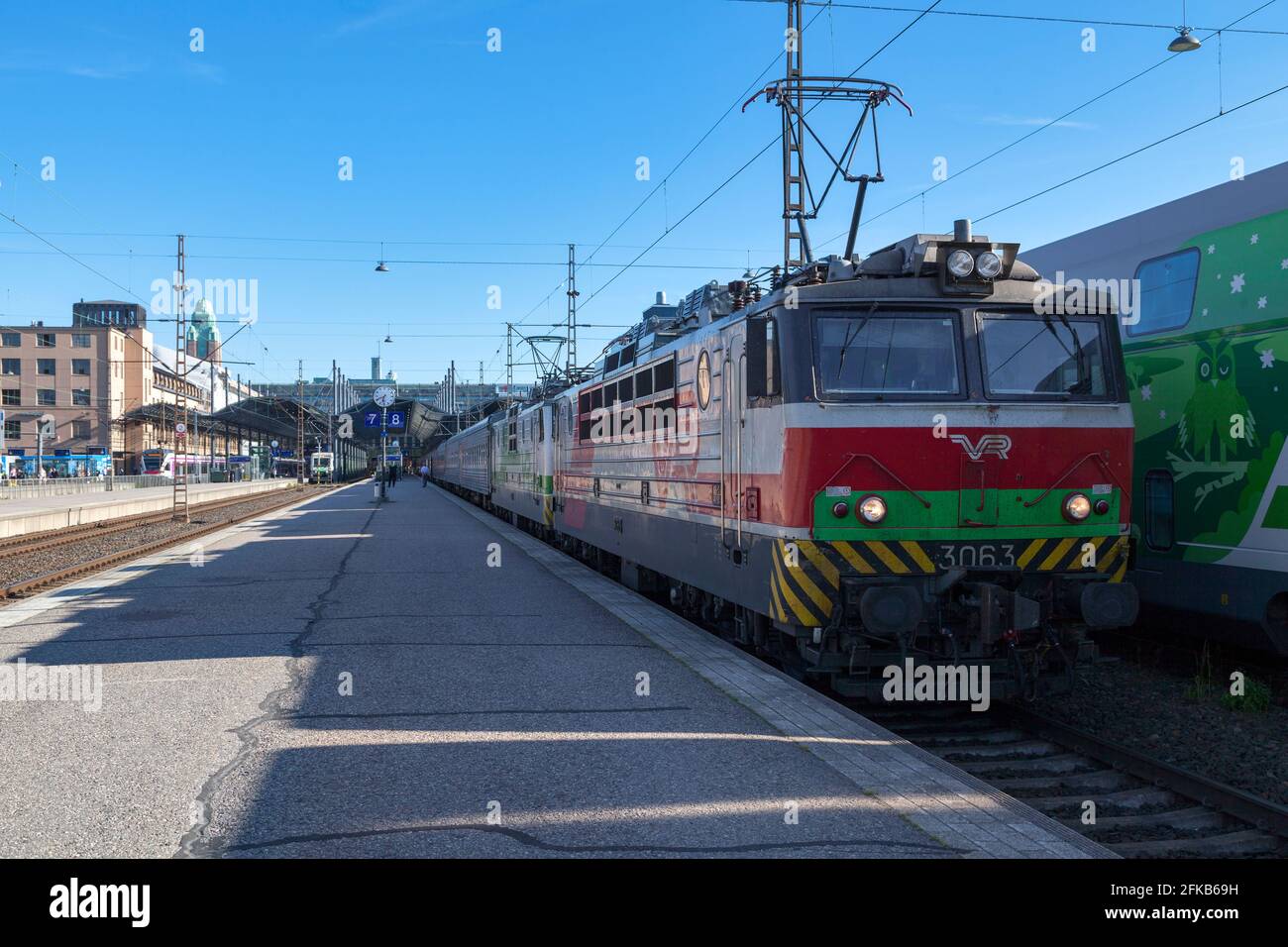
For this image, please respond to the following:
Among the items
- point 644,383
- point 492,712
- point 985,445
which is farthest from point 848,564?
point 644,383

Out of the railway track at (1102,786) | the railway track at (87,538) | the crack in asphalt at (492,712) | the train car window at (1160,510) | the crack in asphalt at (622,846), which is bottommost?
the railway track at (1102,786)

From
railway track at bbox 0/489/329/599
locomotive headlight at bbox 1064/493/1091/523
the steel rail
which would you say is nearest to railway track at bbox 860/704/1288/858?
the steel rail

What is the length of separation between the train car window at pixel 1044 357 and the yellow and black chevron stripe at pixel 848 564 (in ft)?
3.49

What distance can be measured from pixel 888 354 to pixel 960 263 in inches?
31.4

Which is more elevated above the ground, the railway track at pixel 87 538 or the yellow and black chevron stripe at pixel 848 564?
the yellow and black chevron stripe at pixel 848 564

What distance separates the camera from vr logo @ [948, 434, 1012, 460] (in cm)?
715

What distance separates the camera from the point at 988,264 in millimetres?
7355

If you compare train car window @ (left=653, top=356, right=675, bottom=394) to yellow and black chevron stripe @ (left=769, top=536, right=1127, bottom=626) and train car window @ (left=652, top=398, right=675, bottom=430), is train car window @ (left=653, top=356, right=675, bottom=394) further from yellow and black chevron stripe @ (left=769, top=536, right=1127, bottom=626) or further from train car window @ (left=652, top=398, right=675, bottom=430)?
yellow and black chevron stripe @ (left=769, top=536, right=1127, bottom=626)

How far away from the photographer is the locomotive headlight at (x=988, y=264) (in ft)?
24.1

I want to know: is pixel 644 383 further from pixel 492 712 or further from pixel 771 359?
pixel 492 712

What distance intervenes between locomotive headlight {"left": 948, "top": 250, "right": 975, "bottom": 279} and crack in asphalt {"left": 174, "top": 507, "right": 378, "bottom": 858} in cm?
543

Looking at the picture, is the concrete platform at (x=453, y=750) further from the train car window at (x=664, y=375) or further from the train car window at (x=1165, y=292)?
the train car window at (x=1165, y=292)

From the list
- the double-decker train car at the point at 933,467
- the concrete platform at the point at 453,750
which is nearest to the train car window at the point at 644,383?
the concrete platform at the point at 453,750

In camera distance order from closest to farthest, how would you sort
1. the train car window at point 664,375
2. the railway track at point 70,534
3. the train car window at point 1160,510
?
the train car window at point 1160,510 → the train car window at point 664,375 → the railway track at point 70,534
